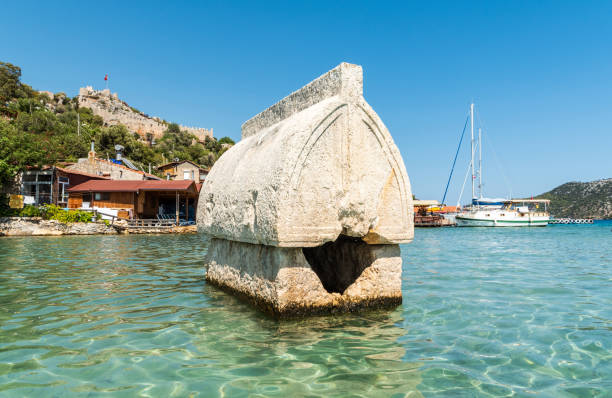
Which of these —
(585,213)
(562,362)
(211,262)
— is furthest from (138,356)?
(585,213)

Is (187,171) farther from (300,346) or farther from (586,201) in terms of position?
(586,201)

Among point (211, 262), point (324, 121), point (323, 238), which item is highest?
point (324, 121)

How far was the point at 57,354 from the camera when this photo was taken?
133 inches

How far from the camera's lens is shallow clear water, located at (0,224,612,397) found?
2.79 meters

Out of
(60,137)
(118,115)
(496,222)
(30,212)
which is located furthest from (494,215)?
(118,115)

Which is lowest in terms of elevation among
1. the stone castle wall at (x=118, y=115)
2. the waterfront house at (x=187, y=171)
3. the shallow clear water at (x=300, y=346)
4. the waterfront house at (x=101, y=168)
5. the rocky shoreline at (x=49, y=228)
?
the shallow clear water at (x=300, y=346)

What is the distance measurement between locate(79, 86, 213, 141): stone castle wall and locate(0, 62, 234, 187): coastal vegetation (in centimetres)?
197

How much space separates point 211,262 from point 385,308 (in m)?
3.05

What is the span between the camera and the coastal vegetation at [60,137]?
96.3ft

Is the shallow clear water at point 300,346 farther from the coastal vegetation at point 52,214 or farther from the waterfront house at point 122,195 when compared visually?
the waterfront house at point 122,195

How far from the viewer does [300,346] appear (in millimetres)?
3525

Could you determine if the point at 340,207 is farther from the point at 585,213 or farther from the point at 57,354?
the point at 585,213

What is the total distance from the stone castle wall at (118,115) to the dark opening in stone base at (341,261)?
78912mm


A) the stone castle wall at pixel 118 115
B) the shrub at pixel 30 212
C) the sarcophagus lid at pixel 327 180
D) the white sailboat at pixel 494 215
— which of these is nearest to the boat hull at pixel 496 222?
the white sailboat at pixel 494 215
